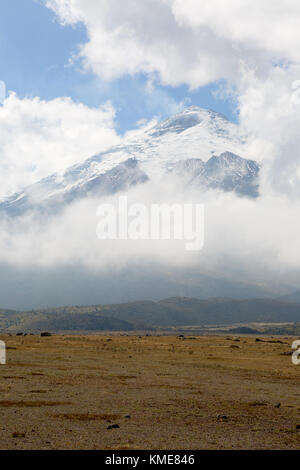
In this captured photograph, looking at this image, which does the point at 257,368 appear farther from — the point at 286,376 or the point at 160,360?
the point at 160,360

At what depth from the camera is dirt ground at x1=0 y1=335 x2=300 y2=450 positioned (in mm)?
18812

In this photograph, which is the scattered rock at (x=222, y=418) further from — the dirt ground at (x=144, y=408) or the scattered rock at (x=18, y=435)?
the scattered rock at (x=18, y=435)

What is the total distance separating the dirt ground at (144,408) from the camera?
18.8m

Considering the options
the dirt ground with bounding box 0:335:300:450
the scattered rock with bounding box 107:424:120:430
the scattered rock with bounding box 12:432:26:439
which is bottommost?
the dirt ground with bounding box 0:335:300:450

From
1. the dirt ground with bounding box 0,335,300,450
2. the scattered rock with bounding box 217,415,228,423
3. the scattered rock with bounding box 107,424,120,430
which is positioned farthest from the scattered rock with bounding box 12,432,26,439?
the scattered rock with bounding box 217,415,228,423

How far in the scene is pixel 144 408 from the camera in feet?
86.3

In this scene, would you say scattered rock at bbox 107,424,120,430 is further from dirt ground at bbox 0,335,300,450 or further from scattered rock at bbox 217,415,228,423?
scattered rock at bbox 217,415,228,423

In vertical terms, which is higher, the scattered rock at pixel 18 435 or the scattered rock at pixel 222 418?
the scattered rock at pixel 18 435

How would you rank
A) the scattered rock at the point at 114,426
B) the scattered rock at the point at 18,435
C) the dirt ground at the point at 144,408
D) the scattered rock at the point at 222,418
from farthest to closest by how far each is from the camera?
1. the scattered rock at the point at 222,418
2. the scattered rock at the point at 114,426
3. the dirt ground at the point at 144,408
4. the scattered rock at the point at 18,435

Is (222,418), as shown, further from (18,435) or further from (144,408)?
(18,435)

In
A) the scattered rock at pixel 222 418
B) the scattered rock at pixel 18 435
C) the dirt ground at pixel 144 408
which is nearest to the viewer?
the scattered rock at pixel 18 435

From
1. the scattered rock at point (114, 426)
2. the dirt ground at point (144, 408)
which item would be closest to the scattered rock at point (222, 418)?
the dirt ground at point (144, 408)

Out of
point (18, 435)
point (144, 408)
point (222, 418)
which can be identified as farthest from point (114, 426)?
point (222, 418)
